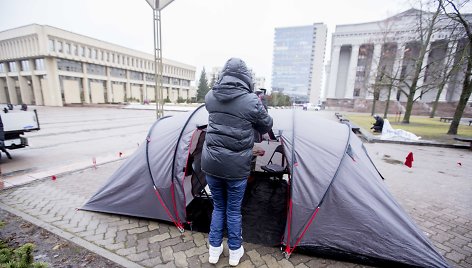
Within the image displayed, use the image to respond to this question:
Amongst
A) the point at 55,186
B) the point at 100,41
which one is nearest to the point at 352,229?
the point at 55,186

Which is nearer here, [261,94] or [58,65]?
[261,94]

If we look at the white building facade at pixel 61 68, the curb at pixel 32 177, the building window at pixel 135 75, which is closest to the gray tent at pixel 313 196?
the curb at pixel 32 177

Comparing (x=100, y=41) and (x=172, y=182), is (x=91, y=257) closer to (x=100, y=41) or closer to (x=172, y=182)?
(x=172, y=182)

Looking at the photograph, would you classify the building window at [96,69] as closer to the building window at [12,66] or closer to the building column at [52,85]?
the building column at [52,85]

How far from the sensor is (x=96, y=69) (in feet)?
135

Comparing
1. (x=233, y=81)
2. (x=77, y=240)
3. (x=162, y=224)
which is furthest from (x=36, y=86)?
(x=233, y=81)

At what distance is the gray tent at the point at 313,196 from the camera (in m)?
2.71

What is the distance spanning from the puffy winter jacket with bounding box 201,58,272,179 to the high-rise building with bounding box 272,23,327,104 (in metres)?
101

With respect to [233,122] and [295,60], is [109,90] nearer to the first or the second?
[233,122]

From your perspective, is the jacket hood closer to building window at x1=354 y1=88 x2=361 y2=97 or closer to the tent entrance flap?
the tent entrance flap

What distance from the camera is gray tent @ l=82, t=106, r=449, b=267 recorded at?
107 inches

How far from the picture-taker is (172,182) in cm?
328

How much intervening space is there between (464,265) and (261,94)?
3279 mm

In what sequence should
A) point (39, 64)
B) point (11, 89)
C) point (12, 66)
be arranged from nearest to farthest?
point (39, 64) → point (12, 66) → point (11, 89)
